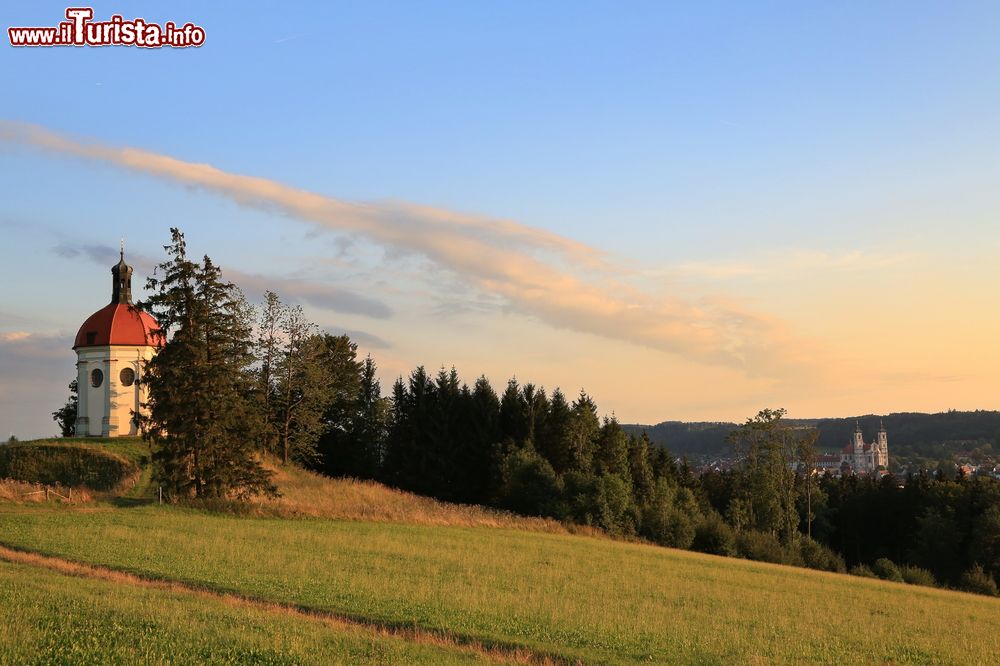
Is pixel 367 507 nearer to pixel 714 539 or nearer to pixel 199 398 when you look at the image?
pixel 199 398

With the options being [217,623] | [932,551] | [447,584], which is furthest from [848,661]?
[932,551]

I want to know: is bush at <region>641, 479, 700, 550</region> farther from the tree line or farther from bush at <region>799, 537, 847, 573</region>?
bush at <region>799, 537, 847, 573</region>

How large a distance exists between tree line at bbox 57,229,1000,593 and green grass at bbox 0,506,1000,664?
696 cm

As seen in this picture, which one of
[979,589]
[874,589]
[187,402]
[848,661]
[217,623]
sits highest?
[187,402]

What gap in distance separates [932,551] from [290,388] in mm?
68611

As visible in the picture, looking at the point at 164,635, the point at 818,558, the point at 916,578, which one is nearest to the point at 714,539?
the point at 818,558

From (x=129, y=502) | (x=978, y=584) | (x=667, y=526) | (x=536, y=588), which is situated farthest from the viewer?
(x=978, y=584)

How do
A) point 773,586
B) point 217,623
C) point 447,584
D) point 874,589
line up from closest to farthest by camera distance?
1. point 217,623
2. point 447,584
3. point 773,586
4. point 874,589

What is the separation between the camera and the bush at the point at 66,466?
59.0m

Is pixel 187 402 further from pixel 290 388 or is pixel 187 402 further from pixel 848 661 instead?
pixel 848 661

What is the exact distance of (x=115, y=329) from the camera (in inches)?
2773

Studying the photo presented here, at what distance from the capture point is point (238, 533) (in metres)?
39.4

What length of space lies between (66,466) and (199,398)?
1774cm

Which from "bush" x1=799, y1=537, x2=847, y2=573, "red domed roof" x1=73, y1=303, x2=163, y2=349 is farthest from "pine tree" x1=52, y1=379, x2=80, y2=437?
"bush" x1=799, y1=537, x2=847, y2=573
